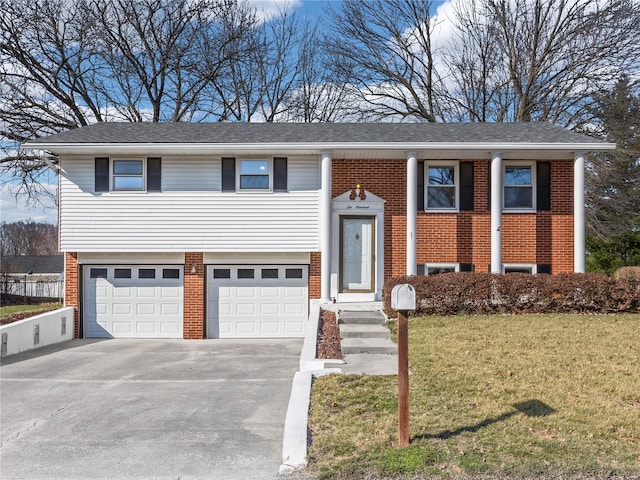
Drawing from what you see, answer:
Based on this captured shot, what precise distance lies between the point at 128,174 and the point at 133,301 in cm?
356

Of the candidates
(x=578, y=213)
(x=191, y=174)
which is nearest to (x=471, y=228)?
(x=578, y=213)

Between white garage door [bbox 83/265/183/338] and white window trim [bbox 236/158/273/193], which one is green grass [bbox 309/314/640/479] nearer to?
white window trim [bbox 236/158/273/193]

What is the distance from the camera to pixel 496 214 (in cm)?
1284

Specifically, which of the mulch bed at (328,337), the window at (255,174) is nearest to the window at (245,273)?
the window at (255,174)

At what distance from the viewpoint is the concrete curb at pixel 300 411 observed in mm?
4410

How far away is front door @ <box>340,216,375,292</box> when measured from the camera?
1326 cm

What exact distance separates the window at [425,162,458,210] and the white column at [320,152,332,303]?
287cm

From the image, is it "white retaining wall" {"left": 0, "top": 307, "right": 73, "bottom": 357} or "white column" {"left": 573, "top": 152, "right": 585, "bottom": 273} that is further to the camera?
"white column" {"left": 573, "top": 152, "right": 585, "bottom": 273}

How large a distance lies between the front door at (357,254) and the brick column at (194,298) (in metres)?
3.93

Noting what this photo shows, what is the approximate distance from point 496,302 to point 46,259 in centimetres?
4364

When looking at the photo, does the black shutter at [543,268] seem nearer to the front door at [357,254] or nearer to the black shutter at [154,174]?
→ the front door at [357,254]

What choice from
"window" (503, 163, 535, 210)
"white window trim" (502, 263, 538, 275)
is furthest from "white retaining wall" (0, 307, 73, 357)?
"window" (503, 163, 535, 210)

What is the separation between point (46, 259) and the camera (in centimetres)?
4375

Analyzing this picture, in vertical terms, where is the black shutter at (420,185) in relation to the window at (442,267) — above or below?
above
